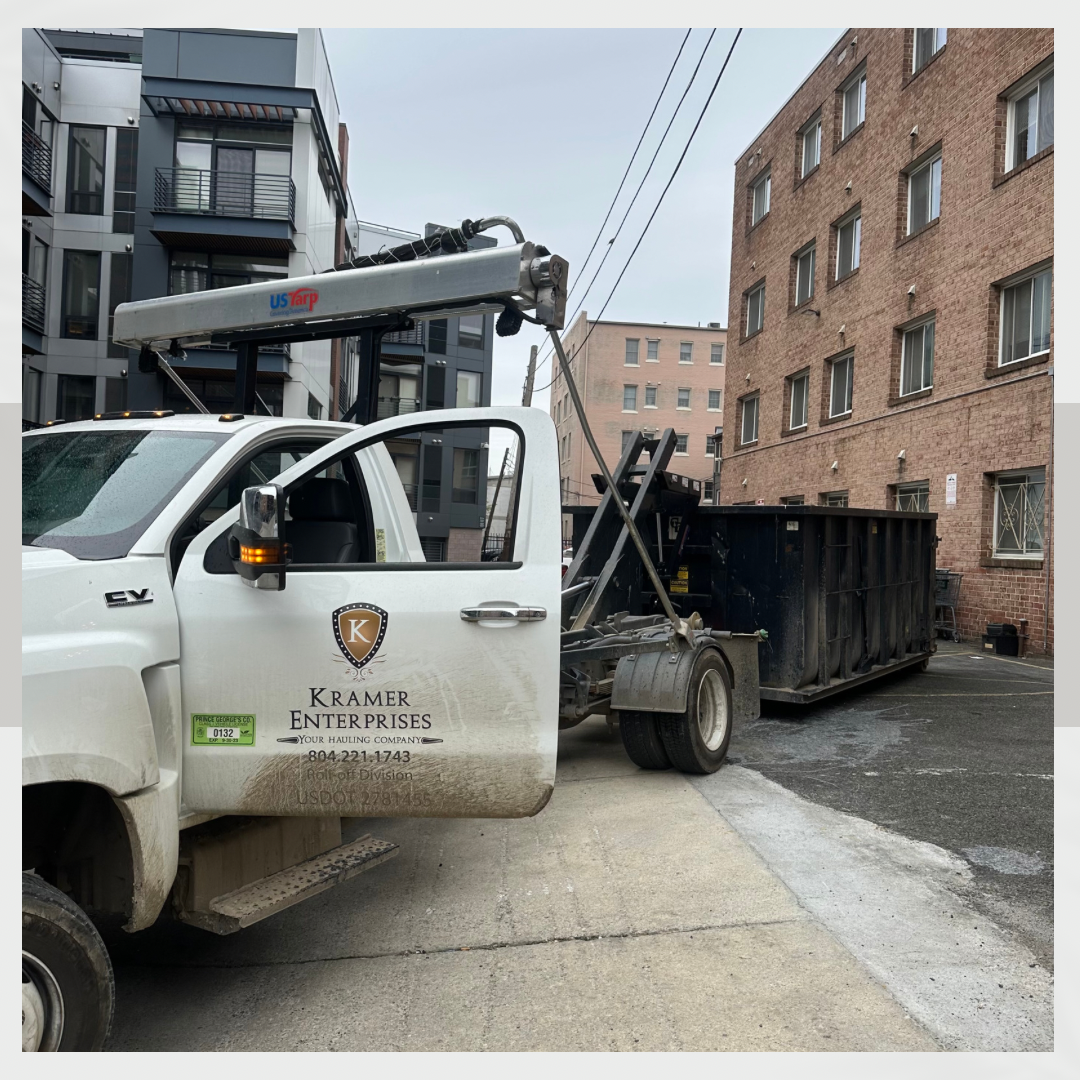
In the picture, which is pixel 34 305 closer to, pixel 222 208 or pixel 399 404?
pixel 222 208

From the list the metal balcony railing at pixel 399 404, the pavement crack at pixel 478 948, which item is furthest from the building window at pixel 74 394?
the pavement crack at pixel 478 948

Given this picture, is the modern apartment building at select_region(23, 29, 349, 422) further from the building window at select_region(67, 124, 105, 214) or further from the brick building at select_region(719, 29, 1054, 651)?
the brick building at select_region(719, 29, 1054, 651)

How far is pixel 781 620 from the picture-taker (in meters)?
8.30

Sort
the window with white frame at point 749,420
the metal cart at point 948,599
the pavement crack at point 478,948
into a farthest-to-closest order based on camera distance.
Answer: the window with white frame at point 749,420 < the metal cart at point 948,599 < the pavement crack at point 478,948

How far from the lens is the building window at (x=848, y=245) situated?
69.5 feet

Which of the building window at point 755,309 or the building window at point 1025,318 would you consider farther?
the building window at point 755,309

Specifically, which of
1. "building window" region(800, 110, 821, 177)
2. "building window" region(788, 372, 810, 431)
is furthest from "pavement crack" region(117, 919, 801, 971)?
"building window" region(800, 110, 821, 177)

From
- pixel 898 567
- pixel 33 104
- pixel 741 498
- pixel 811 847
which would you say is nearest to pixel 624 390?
pixel 741 498

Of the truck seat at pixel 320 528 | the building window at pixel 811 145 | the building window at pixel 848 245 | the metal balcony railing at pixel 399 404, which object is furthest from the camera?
the metal balcony railing at pixel 399 404

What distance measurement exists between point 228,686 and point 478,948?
1.62m

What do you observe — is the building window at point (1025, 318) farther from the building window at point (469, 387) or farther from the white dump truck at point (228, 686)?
the building window at point (469, 387)

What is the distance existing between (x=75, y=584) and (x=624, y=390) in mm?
56515

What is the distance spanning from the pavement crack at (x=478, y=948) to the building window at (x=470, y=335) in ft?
124

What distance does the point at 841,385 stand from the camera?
71.7 ft
